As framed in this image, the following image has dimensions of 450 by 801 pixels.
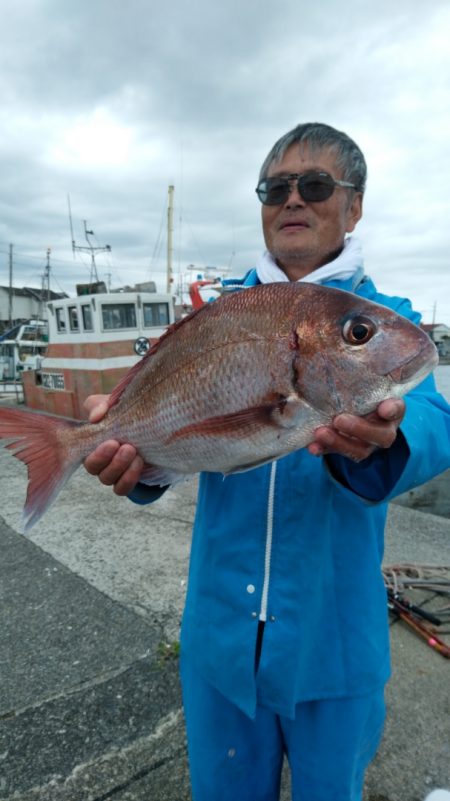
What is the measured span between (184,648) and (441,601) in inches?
91.5

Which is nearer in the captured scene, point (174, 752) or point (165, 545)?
point (174, 752)

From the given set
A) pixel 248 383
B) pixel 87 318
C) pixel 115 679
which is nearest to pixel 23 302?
pixel 87 318

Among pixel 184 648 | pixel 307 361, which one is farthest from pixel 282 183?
pixel 184 648

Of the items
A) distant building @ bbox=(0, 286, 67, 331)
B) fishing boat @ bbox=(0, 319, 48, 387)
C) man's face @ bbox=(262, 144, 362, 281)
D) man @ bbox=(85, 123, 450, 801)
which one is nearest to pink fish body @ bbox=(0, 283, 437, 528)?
man @ bbox=(85, 123, 450, 801)

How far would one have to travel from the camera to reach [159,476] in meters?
1.70

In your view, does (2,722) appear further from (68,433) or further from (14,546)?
(14,546)

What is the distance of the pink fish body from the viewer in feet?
4.18

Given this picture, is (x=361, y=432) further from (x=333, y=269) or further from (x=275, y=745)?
(x=275, y=745)

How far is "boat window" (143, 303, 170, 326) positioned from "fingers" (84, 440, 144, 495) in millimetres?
11660

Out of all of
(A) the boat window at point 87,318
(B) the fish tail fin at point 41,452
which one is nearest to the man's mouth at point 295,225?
(B) the fish tail fin at point 41,452

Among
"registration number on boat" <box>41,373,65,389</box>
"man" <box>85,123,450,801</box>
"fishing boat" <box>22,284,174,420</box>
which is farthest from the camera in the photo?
"registration number on boat" <box>41,373,65,389</box>

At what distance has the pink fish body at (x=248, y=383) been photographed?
4.18 ft

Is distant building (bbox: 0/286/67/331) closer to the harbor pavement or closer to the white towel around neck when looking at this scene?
the harbor pavement

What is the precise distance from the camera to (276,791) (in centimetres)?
175
